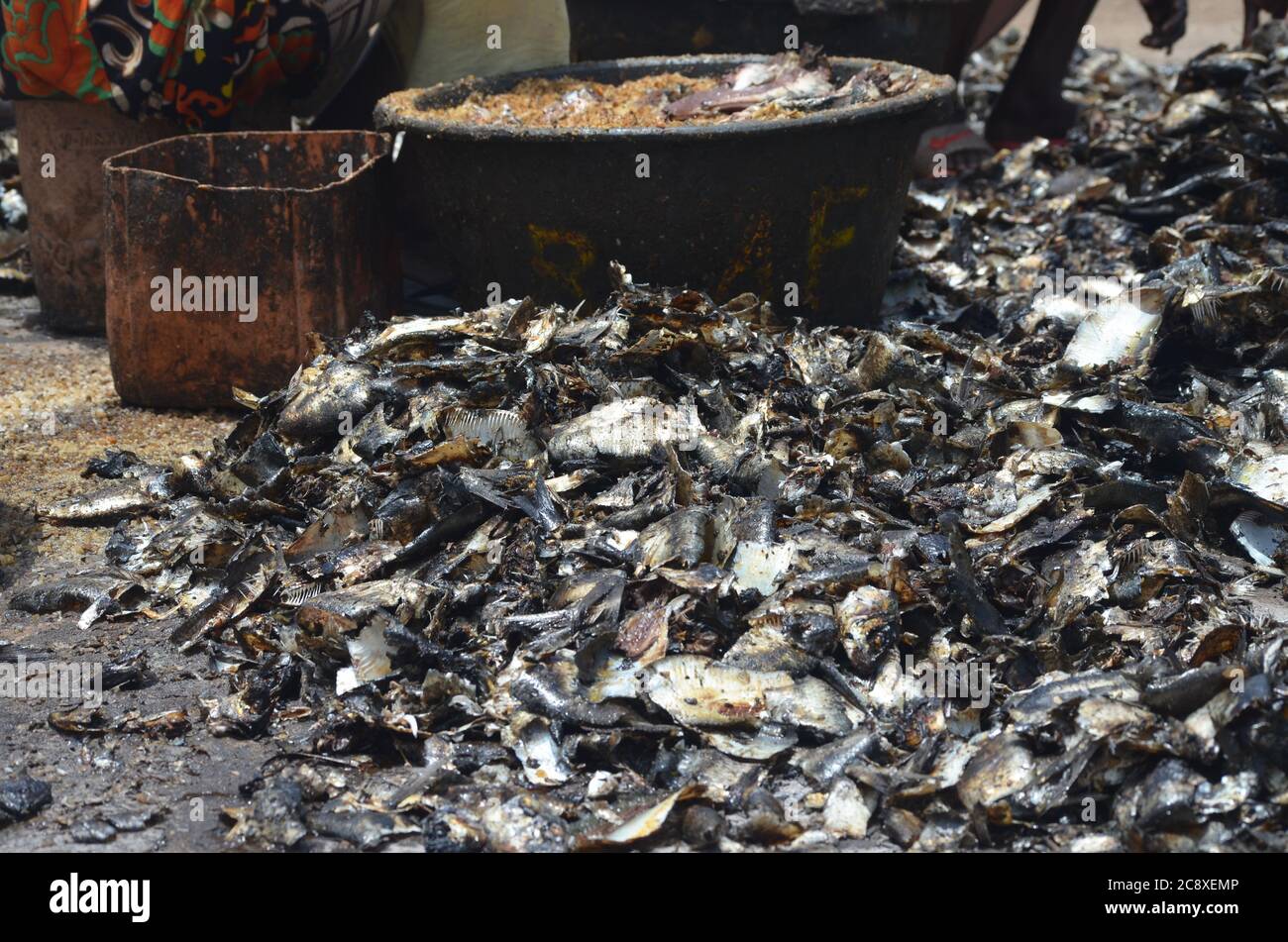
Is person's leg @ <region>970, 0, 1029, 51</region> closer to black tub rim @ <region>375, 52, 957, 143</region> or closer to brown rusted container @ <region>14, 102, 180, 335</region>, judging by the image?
black tub rim @ <region>375, 52, 957, 143</region>

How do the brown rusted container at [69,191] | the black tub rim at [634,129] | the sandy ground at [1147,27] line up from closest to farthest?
the black tub rim at [634,129], the brown rusted container at [69,191], the sandy ground at [1147,27]

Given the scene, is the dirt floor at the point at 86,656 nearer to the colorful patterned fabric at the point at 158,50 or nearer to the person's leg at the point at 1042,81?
the colorful patterned fabric at the point at 158,50

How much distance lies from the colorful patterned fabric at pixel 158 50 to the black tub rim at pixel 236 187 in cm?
15

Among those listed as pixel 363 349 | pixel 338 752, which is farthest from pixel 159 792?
pixel 363 349

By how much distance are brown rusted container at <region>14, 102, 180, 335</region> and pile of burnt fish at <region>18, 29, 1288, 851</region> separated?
1426 mm

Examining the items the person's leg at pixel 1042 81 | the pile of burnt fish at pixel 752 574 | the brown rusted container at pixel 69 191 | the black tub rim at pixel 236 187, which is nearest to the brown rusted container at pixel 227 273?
the black tub rim at pixel 236 187

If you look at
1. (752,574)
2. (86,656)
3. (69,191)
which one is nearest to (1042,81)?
(69,191)

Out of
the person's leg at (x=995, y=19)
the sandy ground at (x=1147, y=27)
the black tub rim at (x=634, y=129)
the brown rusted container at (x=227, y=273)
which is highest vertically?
the sandy ground at (x=1147, y=27)

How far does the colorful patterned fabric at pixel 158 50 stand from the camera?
13.8 feet

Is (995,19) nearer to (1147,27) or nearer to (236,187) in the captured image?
(1147,27)

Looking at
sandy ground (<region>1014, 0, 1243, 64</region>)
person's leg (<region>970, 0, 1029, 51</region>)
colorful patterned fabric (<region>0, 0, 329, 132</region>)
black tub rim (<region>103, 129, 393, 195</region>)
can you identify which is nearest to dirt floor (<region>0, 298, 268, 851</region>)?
black tub rim (<region>103, 129, 393, 195</region>)

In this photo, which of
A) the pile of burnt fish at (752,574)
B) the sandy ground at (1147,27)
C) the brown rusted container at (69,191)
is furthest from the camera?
the sandy ground at (1147,27)

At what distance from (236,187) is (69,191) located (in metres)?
0.99
